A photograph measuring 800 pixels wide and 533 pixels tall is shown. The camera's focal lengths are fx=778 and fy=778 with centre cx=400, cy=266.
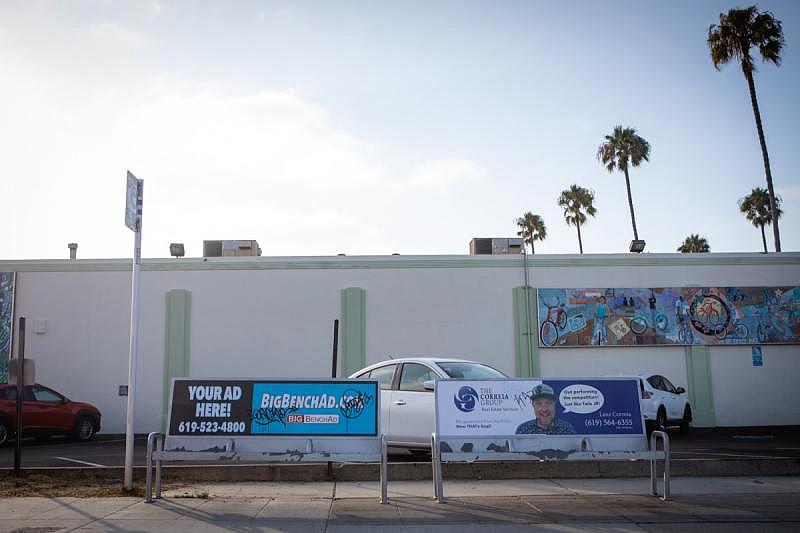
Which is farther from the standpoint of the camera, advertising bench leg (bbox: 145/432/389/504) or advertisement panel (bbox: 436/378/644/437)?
advertisement panel (bbox: 436/378/644/437)

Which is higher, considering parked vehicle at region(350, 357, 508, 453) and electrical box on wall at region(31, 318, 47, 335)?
electrical box on wall at region(31, 318, 47, 335)

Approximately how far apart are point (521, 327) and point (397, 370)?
9517 mm

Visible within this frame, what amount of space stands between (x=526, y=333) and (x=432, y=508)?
13090 mm

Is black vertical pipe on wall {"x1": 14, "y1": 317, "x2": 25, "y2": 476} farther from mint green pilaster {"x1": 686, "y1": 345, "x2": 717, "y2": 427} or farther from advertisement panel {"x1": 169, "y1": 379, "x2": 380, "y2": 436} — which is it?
mint green pilaster {"x1": 686, "y1": 345, "x2": 717, "y2": 427}

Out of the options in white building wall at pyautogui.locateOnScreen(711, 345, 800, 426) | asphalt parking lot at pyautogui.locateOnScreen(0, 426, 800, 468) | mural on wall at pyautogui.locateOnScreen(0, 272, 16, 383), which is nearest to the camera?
asphalt parking lot at pyautogui.locateOnScreen(0, 426, 800, 468)

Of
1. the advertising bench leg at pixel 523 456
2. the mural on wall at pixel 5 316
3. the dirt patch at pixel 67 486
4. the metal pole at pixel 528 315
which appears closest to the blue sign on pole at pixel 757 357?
the metal pole at pixel 528 315

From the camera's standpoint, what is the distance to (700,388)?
21.9 meters

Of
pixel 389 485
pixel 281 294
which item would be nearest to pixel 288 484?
pixel 389 485

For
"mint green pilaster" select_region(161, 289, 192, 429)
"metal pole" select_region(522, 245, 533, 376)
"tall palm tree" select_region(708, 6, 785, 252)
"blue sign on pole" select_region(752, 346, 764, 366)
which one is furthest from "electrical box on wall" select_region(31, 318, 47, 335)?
"tall palm tree" select_region(708, 6, 785, 252)

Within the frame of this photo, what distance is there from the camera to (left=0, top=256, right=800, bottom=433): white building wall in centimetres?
2175

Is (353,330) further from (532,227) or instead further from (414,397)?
(532,227)

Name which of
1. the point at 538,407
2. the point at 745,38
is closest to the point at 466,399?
the point at 538,407

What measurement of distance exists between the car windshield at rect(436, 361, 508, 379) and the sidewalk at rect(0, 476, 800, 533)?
1814mm

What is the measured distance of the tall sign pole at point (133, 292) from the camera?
33.0 feet
